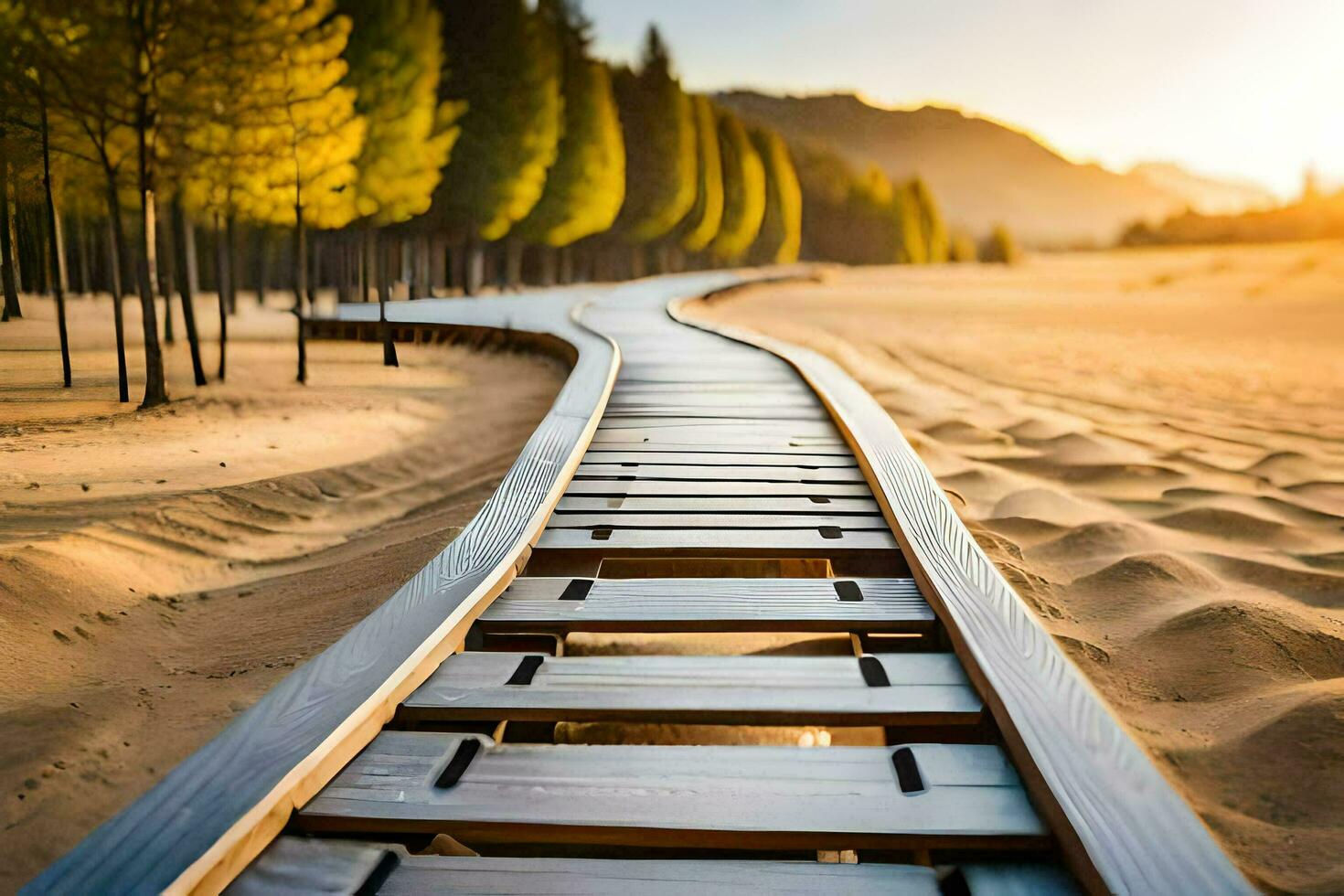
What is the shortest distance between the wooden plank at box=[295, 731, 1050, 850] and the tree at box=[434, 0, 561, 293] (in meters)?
22.0

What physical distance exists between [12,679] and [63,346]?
6.11m

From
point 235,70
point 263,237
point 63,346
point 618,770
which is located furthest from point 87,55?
point 263,237

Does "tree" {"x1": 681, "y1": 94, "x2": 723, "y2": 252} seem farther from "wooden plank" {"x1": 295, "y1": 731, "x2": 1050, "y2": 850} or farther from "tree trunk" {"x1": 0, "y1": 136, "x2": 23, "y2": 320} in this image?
"wooden plank" {"x1": 295, "y1": 731, "x2": 1050, "y2": 850}

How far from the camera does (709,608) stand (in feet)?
8.38

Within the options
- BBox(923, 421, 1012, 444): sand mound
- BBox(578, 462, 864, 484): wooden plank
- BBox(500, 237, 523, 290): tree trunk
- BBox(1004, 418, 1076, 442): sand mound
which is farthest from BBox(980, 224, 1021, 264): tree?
BBox(578, 462, 864, 484): wooden plank

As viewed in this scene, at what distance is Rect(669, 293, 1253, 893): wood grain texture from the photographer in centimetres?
145

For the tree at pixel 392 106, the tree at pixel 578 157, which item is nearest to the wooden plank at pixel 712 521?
the tree at pixel 392 106

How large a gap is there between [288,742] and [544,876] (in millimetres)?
564

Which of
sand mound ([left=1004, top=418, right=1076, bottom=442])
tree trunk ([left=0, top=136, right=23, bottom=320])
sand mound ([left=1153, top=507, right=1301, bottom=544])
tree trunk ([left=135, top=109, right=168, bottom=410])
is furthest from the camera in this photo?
tree trunk ([left=135, top=109, right=168, bottom=410])

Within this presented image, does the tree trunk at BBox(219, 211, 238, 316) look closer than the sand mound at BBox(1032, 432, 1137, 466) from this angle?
No

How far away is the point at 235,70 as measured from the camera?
331 inches

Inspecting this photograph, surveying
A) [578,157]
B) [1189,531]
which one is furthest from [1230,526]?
[578,157]

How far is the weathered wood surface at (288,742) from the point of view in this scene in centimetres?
144

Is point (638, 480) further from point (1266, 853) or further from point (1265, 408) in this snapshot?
point (1265, 408)
